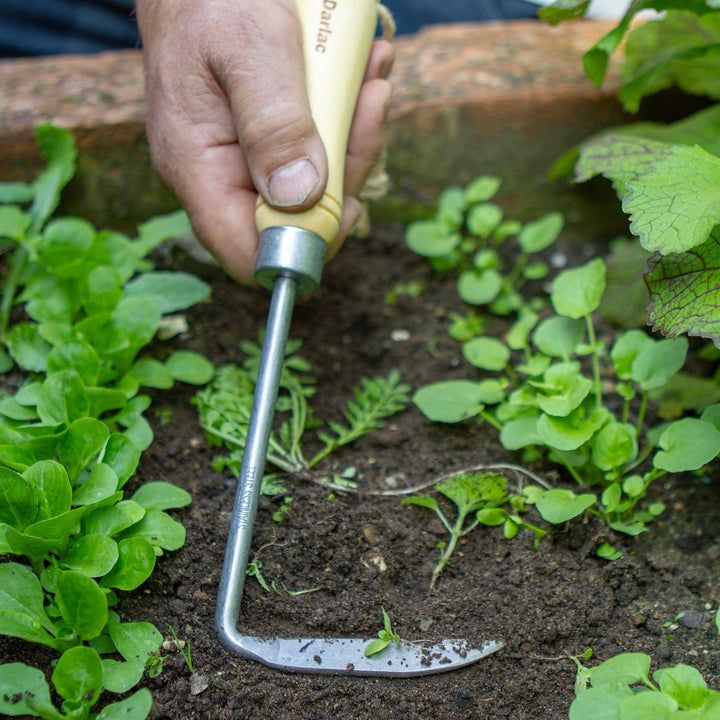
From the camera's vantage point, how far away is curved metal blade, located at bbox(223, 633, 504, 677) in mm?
879

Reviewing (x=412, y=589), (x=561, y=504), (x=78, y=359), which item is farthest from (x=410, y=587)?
(x=78, y=359)

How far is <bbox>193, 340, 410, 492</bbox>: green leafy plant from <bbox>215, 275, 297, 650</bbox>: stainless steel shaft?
0.11 metres

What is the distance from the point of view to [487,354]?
122cm

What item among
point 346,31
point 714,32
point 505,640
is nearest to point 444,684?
point 505,640

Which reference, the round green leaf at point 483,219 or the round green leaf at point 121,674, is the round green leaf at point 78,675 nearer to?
the round green leaf at point 121,674

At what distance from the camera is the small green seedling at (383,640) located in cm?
89

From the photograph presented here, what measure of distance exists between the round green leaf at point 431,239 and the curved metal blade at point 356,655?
2.58 feet

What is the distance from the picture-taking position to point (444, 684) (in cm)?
89

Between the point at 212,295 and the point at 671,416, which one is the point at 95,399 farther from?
the point at 671,416

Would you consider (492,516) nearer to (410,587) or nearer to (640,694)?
(410,587)

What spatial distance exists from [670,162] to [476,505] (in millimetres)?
546

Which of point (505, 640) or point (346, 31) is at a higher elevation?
point (346, 31)

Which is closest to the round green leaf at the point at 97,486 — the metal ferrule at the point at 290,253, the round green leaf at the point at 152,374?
the round green leaf at the point at 152,374

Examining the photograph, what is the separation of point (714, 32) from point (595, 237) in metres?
0.45
